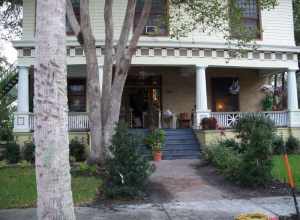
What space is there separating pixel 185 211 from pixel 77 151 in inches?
329

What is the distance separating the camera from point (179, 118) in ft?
61.5

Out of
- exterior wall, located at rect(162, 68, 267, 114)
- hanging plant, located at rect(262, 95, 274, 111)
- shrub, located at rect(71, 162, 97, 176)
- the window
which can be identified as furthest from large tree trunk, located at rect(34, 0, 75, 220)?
hanging plant, located at rect(262, 95, 274, 111)

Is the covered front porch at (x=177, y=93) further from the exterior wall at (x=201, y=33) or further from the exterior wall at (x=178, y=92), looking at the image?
the exterior wall at (x=201, y=33)

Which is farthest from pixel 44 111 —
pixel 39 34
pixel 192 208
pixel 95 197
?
pixel 95 197

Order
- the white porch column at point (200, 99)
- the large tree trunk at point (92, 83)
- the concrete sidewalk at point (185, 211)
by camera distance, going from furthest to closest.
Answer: the white porch column at point (200, 99)
the large tree trunk at point (92, 83)
the concrete sidewalk at point (185, 211)

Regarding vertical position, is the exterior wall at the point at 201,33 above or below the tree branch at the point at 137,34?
above

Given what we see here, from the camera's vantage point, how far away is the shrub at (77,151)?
14875mm

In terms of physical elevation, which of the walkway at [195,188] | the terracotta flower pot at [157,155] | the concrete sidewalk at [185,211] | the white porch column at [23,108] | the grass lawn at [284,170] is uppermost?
the white porch column at [23,108]

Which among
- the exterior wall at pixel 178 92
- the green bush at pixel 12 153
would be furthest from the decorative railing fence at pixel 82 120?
the exterior wall at pixel 178 92

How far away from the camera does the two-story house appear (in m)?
16.2

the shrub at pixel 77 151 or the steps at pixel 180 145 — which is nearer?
the shrub at pixel 77 151

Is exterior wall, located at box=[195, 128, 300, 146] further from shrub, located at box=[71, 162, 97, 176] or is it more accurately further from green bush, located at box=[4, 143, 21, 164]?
green bush, located at box=[4, 143, 21, 164]

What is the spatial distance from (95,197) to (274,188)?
13.4 feet

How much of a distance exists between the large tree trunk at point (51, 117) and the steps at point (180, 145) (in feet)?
34.0
